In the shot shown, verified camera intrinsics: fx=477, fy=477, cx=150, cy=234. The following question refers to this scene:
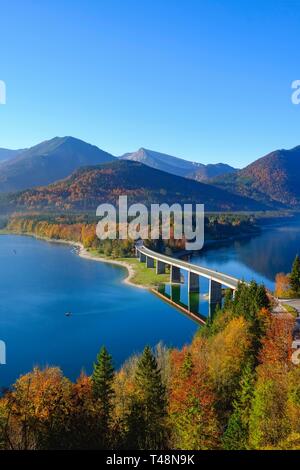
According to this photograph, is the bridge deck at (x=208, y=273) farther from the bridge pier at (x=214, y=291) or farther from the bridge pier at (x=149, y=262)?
the bridge pier at (x=149, y=262)

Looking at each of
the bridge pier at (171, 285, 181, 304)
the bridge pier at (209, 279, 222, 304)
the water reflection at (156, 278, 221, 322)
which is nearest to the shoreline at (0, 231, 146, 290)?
the water reflection at (156, 278, 221, 322)

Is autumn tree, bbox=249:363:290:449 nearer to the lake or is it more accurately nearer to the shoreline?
the lake

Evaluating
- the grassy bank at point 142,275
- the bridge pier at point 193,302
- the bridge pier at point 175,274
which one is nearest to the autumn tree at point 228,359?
the bridge pier at point 193,302

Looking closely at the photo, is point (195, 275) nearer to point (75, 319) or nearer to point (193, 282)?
point (193, 282)

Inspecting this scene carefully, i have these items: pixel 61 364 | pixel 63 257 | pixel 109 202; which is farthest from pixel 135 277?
pixel 109 202
